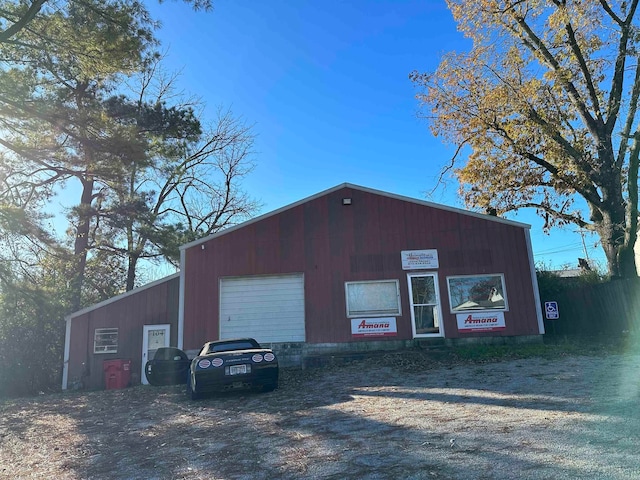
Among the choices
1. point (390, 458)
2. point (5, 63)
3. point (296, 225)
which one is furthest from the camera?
point (296, 225)

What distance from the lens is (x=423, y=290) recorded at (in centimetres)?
1326

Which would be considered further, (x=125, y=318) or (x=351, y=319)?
(x=125, y=318)

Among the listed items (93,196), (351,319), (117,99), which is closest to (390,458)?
(351,319)

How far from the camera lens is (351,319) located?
43.1 feet

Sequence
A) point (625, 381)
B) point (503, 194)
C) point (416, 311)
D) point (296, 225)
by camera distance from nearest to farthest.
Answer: point (625, 381) → point (416, 311) → point (296, 225) → point (503, 194)

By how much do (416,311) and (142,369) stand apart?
8790 mm

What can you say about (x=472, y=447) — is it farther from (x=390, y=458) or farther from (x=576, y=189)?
(x=576, y=189)

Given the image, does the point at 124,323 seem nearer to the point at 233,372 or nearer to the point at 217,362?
the point at 217,362

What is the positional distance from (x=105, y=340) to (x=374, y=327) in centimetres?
866

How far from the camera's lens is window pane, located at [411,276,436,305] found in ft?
43.2

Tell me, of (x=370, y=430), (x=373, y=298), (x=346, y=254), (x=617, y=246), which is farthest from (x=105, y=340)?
(x=617, y=246)

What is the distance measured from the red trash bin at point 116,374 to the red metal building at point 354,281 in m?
0.52

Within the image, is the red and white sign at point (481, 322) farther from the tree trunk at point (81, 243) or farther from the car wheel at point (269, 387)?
the tree trunk at point (81, 243)

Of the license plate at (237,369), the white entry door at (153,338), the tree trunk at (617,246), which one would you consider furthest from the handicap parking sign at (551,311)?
the white entry door at (153,338)
